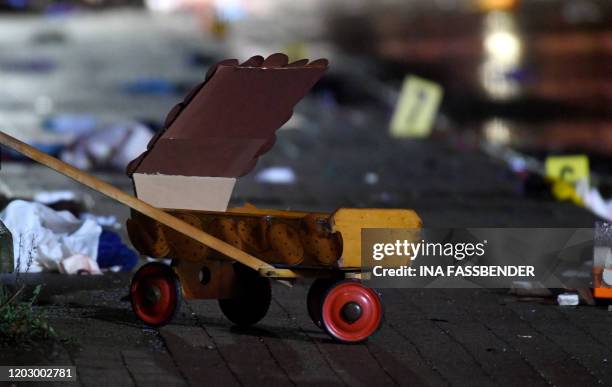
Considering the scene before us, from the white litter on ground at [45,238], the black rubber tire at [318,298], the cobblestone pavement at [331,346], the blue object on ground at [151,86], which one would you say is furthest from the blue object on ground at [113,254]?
the blue object on ground at [151,86]

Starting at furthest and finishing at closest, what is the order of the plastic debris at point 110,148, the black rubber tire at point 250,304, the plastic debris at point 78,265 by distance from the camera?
the plastic debris at point 110,148, the plastic debris at point 78,265, the black rubber tire at point 250,304

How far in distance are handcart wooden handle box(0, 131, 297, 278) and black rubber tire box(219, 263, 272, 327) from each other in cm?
42

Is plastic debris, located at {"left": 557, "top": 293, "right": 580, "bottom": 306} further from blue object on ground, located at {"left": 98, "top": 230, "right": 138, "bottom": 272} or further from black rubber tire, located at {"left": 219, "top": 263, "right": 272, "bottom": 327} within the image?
blue object on ground, located at {"left": 98, "top": 230, "right": 138, "bottom": 272}

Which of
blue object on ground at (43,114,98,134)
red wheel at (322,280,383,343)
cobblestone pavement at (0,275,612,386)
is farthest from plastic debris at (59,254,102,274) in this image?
blue object on ground at (43,114,98,134)

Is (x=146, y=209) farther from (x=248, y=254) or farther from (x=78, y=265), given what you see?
(x=78, y=265)

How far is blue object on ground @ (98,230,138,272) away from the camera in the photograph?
29.8 feet

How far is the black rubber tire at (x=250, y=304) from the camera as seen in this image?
7492 millimetres

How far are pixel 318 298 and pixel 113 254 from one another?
2.36 meters

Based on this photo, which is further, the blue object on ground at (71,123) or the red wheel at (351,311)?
the blue object on ground at (71,123)

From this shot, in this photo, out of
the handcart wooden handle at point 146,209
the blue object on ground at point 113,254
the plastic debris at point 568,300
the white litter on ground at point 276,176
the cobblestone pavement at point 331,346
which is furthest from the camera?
the white litter on ground at point 276,176

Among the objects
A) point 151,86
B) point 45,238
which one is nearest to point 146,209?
point 45,238

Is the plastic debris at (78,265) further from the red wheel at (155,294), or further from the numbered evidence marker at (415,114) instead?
the numbered evidence marker at (415,114)

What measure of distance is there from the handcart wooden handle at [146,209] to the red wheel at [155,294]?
0.35 meters

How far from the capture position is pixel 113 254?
29.9 ft
